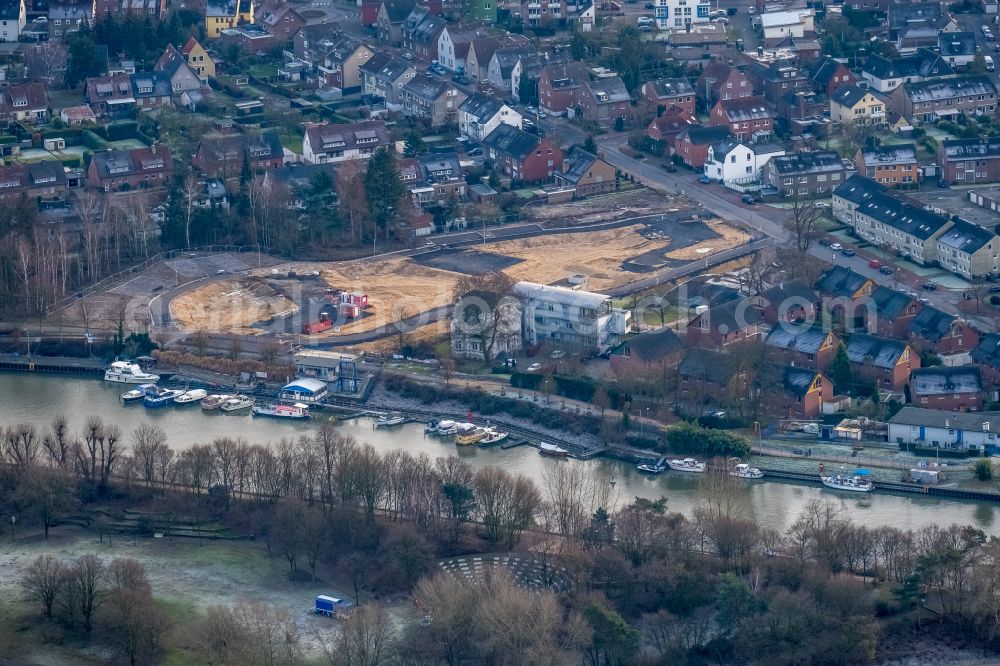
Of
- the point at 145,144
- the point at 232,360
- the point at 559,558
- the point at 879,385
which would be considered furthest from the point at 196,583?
the point at 145,144

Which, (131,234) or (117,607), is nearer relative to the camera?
(117,607)

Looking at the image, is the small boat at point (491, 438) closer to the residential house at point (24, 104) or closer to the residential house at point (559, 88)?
the residential house at point (559, 88)

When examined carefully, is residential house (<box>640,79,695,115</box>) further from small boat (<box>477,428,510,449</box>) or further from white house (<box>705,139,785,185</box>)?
small boat (<box>477,428,510,449</box>)

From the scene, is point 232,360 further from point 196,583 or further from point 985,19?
point 985,19

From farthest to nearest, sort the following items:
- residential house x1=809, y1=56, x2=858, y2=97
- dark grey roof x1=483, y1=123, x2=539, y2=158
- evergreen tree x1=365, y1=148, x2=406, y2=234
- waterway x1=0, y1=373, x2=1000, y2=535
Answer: residential house x1=809, y1=56, x2=858, y2=97 < dark grey roof x1=483, y1=123, x2=539, y2=158 < evergreen tree x1=365, y1=148, x2=406, y2=234 < waterway x1=0, y1=373, x2=1000, y2=535

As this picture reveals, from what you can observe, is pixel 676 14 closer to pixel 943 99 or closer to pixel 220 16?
pixel 943 99

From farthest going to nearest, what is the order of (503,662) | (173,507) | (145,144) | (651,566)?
(145,144) → (173,507) → (651,566) → (503,662)

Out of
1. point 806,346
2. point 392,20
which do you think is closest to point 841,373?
point 806,346

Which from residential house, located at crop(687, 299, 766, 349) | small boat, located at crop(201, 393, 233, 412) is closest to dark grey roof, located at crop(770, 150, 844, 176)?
residential house, located at crop(687, 299, 766, 349)
